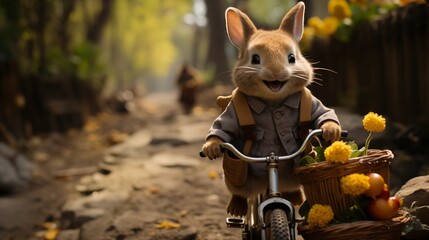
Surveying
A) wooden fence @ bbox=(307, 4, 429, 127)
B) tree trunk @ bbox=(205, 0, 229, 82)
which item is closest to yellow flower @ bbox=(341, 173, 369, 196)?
wooden fence @ bbox=(307, 4, 429, 127)

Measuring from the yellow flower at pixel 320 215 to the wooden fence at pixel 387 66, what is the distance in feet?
10.1

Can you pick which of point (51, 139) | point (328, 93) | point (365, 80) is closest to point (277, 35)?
point (365, 80)

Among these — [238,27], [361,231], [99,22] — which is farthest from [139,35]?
[361,231]

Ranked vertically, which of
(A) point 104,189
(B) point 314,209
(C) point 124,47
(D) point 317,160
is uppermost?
(C) point 124,47

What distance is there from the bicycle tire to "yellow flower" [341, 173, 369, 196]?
33 cm

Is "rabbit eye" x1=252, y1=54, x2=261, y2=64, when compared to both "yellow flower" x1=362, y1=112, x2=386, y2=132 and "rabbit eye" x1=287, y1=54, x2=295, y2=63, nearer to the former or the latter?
"rabbit eye" x1=287, y1=54, x2=295, y2=63

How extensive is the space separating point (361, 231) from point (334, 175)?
12.0 inches

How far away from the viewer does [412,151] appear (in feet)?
17.2

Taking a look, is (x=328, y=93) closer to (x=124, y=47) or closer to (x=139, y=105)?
(x=139, y=105)

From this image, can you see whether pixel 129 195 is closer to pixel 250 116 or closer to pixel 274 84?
pixel 250 116

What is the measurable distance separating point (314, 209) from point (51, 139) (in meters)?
9.26

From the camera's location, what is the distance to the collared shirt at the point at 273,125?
305cm

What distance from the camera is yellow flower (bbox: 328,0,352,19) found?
6.32 m

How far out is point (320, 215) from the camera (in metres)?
2.61
